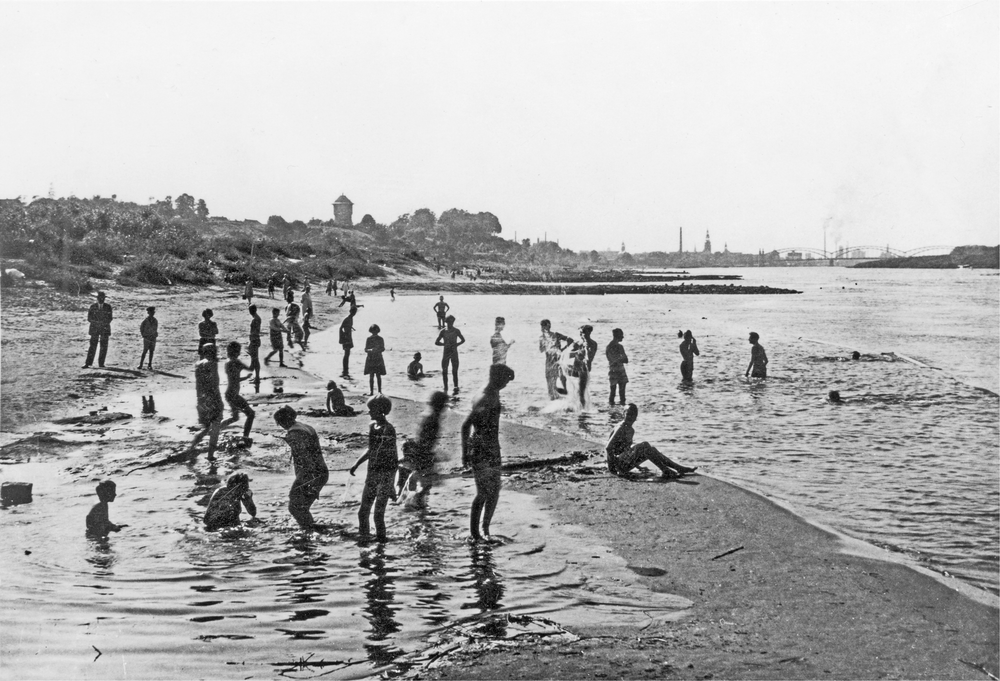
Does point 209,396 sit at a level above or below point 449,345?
below

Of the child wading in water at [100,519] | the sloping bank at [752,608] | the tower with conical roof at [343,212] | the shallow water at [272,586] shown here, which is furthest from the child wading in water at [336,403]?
the tower with conical roof at [343,212]

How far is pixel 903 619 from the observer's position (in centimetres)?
580

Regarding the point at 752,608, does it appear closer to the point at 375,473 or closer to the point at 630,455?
the point at 375,473

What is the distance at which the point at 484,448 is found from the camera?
7.12 meters

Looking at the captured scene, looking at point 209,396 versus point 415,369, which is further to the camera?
point 415,369

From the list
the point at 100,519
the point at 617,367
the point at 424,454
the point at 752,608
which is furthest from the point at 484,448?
the point at 617,367

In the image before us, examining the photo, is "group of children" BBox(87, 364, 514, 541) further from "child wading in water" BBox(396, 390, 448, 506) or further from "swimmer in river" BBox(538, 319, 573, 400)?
"swimmer in river" BBox(538, 319, 573, 400)

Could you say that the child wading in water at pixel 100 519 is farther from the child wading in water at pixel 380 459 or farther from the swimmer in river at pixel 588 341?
the swimmer in river at pixel 588 341

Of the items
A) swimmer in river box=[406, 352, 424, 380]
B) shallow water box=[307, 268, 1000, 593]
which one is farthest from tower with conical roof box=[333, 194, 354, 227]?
swimmer in river box=[406, 352, 424, 380]

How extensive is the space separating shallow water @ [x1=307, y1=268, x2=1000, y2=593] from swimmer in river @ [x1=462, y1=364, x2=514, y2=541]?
3.89 metres

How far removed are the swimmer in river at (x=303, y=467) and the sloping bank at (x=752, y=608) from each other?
8.23ft

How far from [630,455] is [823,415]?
277 inches

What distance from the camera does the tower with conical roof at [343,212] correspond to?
14600 cm

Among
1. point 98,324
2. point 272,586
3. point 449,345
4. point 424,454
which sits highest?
point 98,324
